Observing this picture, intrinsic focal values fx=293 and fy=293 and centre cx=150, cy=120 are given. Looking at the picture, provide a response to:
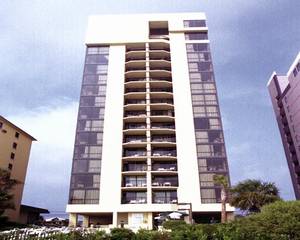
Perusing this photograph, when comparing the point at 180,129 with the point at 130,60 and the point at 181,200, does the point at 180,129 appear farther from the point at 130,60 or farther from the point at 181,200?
the point at 130,60

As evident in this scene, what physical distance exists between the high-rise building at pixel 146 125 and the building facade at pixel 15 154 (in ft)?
43.9

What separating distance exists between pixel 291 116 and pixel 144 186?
43.6 metres

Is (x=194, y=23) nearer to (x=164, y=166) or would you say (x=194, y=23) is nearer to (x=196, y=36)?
(x=196, y=36)

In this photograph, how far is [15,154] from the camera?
61.3 meters

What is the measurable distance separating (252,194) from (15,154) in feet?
154

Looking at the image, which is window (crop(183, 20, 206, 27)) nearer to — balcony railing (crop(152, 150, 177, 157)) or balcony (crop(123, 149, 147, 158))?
balcony railing (crop(152, 150, 177, 157))

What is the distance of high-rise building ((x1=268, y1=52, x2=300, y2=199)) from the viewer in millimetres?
70113

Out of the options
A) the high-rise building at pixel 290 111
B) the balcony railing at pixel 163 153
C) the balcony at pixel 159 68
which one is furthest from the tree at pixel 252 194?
the balcony at pixel 159 68

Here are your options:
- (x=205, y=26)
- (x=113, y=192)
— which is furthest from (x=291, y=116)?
(x=113, y=192)

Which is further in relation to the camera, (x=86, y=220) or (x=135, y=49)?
(x=135, y=49)

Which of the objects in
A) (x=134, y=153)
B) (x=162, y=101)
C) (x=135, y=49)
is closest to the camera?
(x=134, y=153)

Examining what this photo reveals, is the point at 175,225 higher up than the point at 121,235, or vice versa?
the point at 175,225

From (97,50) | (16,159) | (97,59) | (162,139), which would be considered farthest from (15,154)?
(162,139)

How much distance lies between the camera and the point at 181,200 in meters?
53.2
